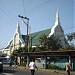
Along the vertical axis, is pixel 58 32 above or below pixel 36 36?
above

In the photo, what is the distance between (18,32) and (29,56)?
154 ft

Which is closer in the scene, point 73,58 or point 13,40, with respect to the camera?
point 73,58

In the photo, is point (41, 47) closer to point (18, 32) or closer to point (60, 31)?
point (60, 31)

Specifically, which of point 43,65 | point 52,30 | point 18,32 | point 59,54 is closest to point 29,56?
point 43,65

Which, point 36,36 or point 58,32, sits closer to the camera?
point 58,32

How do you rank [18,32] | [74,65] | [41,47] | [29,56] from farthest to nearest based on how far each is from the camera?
1. [18,32]
2. [41,47]
3. [29,56]
4. [74,65]

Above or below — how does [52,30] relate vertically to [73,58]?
above

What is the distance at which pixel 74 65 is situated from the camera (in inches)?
1529

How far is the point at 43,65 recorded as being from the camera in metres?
45.4

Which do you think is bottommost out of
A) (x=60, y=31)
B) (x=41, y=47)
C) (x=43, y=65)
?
(x=43, y=65)

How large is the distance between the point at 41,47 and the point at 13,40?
144 feet

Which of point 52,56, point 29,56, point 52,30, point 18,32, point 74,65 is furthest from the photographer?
point 18,32

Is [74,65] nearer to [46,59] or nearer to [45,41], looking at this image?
[46,59]

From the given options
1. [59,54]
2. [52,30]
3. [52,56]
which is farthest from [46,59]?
[52,30]
